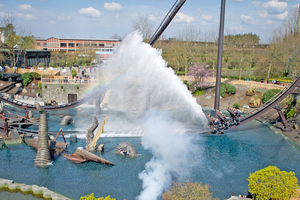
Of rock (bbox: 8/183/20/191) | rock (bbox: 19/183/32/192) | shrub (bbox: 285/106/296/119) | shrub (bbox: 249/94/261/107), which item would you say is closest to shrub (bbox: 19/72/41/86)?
rock (bbox: 8/183/20/191)

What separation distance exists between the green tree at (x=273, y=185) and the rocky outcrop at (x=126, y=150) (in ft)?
30.6

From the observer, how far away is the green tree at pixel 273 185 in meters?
11.7

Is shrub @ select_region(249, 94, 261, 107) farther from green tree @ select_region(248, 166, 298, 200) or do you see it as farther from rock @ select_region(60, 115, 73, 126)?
green tree @ select_region(248, 166, 298, 200)

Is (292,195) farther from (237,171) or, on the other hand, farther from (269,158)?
(269,158)

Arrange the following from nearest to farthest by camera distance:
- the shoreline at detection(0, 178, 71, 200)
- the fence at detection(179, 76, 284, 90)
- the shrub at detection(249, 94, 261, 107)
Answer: the shoreline at detection(0, 178, 71, 200) < the shrub at detection(249, 94, 261, 107) < the fence at detection(179, 76, 284, 90)

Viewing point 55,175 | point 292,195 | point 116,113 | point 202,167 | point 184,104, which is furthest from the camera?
point 116,113

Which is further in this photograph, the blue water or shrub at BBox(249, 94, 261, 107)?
shrub at BBox(249, 94, 261, 107)

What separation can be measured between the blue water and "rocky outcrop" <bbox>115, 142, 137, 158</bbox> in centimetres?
48

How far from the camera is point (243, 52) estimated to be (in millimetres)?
53219

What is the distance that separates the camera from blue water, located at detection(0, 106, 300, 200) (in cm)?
1502

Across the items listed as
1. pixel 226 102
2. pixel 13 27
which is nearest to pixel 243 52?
pixel 226 102

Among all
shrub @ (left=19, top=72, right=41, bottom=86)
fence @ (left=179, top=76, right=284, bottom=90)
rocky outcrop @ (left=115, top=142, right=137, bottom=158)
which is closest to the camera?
rocky outcrop @ (left=115, top=142, right=137, bottom=158)

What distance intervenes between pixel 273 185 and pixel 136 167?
28.8ft

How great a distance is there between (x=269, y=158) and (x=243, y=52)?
1493 inches
